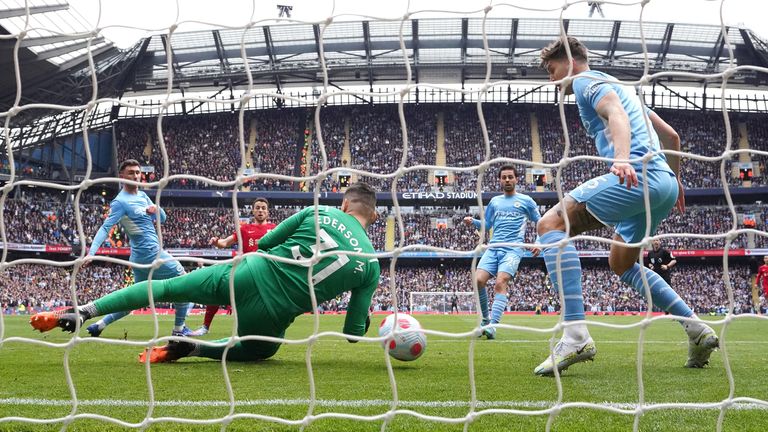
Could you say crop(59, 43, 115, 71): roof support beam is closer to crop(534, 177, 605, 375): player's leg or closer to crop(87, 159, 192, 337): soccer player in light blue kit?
crop(87, 159, 192, 337): soccer player in light blue kit

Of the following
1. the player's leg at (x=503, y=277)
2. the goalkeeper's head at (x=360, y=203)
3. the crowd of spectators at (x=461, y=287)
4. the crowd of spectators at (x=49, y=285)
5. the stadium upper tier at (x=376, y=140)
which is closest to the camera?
the goalkeeper's head at (x=360, y=203)

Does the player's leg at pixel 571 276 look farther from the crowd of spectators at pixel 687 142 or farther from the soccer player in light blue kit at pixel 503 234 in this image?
the crowd of spectators at pixel 687 142

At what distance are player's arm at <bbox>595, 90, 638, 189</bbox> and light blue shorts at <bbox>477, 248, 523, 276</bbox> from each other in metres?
4.25

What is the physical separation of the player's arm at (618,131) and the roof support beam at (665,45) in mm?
31837

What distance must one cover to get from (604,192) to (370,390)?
179cm

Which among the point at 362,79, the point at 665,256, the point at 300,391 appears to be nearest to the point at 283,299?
the point at 300,391

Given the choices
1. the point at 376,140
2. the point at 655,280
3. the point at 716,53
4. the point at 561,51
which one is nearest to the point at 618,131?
the point at 561,51

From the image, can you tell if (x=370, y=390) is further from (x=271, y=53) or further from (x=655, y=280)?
(x=271, y=53)

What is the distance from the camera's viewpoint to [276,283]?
4.59 m

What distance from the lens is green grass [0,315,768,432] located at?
2988 millimetres

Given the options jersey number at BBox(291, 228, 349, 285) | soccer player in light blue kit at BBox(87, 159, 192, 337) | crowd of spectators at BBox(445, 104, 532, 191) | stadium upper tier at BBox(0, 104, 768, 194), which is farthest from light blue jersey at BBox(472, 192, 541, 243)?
crowd of spectators at BBox(445, 104, 532, 191)

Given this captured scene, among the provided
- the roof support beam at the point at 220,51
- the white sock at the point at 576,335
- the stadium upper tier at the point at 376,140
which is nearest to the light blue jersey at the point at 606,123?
the white sock at the point at 576,335

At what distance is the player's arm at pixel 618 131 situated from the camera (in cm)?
334

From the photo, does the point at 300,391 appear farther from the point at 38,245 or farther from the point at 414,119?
the point at 414,119
